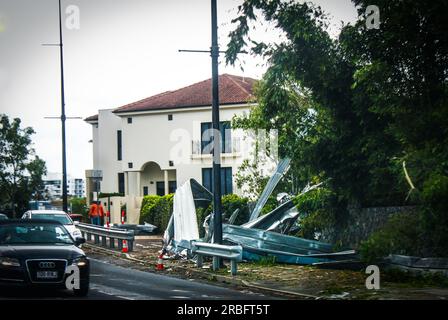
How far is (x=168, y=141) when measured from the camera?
53438 millimetres

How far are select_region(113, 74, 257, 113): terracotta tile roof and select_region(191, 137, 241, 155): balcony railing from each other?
2532 millimetres

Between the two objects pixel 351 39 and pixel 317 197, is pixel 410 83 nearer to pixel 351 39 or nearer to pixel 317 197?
pixel 351 39

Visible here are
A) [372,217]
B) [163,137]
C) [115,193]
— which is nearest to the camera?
[372,217]

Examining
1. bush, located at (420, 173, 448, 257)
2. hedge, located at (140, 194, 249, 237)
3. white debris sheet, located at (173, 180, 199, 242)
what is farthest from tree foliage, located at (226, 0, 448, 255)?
hedge, located at (140, 194, 249, 237)

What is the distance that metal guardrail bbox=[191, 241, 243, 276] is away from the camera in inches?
728

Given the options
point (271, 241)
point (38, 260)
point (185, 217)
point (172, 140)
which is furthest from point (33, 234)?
point (172, 140)

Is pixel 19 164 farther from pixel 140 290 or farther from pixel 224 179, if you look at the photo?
pixel 140 290

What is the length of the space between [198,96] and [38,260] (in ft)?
130

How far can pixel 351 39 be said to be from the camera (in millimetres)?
18453

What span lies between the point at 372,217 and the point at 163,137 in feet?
113

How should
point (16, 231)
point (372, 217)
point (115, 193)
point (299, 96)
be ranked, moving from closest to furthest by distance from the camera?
1. point (16, 231)
2. point (372, 217)
3. point (299, 96)
4. point (115, 193)
